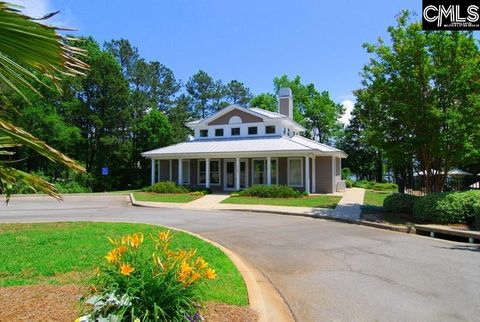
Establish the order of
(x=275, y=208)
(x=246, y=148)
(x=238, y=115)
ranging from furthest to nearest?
(x=238, y=115) < (x=246, y=148) < (x=275, y=208)

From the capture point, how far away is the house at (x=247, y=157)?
2753 centimetres

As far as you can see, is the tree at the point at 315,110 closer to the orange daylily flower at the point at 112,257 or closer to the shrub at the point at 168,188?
the shrub at the point at 168,188

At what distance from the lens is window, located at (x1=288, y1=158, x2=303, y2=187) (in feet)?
91.5

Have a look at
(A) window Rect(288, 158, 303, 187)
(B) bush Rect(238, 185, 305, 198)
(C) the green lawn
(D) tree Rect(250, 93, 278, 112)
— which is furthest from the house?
(D) tree Rect(250, 93, 278, 112)

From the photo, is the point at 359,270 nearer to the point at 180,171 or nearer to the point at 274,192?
the point at 274,192

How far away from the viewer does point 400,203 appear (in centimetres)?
1655

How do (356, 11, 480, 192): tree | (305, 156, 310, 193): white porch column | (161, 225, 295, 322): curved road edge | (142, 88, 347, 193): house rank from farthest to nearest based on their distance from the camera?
(142, 88, 347, 193): house < (305, 156, 310, 193): white porch column < (356, 11, 480, 192): tree < (161, 225, 295, 322): curved road edge

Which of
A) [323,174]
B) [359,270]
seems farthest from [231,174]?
[359,270]

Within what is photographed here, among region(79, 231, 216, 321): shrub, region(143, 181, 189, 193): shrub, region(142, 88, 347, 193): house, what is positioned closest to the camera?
region(79, 231, 216, 321): shrub

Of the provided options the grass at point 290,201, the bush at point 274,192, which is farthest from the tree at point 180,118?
the grass at point 290,201

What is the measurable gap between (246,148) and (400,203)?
13.4 m

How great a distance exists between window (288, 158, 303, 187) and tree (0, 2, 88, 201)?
1015 inches

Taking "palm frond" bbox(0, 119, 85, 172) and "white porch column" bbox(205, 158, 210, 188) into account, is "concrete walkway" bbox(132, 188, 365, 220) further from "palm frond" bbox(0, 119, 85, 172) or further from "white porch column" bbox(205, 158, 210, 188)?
"palm frond" bbox(0, 119, 85, 172)

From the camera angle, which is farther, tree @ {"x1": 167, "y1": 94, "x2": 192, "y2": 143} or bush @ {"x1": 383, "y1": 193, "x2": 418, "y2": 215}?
tree @ {"x1": 167, "y1": 94, "x2": 192, "y2": 143}
